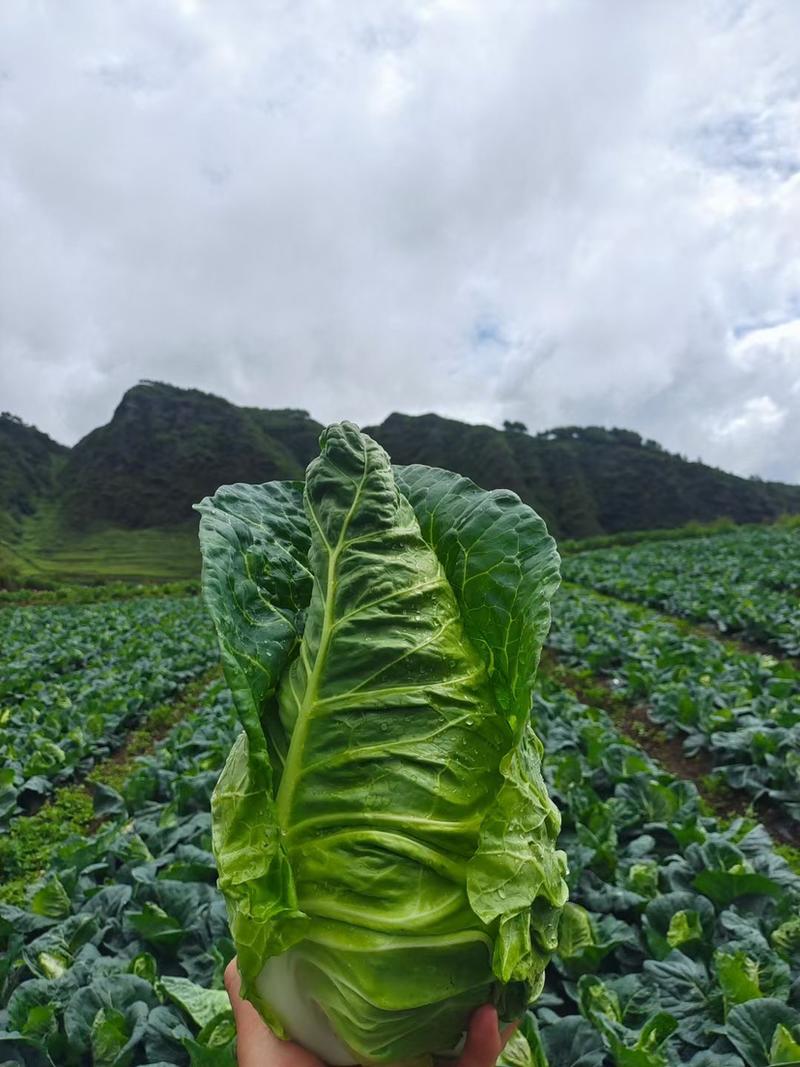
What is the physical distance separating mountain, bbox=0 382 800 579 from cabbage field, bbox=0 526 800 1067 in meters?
54.5

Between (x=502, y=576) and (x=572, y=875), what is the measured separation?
105 inches

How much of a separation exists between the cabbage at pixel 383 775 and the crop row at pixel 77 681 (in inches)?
223

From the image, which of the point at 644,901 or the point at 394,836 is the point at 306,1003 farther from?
the point at 644,901

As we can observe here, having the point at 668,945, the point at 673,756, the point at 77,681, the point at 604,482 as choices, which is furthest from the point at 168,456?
the point at 668,945

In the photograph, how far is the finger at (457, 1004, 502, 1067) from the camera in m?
1.42

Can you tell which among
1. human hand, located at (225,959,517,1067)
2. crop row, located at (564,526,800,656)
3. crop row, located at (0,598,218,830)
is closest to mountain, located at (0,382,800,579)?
crop row, located at (0,598,218,830)

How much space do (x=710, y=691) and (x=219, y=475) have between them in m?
106

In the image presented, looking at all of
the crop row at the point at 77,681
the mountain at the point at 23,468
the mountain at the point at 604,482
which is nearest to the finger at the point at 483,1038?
the crop row at the point at 77,681

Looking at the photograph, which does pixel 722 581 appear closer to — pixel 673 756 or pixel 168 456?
pixel 673 756

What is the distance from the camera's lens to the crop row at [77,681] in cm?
716

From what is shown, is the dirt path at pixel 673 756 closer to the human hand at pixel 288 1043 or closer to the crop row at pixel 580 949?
the crop row at pixel 580 949

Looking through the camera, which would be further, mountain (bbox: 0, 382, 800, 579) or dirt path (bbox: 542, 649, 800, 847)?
mountain (bbox: 0, 382, 800, 579)

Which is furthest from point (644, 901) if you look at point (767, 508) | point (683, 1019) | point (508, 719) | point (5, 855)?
point (767, 508)

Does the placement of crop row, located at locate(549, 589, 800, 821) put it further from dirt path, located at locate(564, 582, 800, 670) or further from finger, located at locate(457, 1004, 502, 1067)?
finger, located at locate(457, 1004, 502, 1067)
